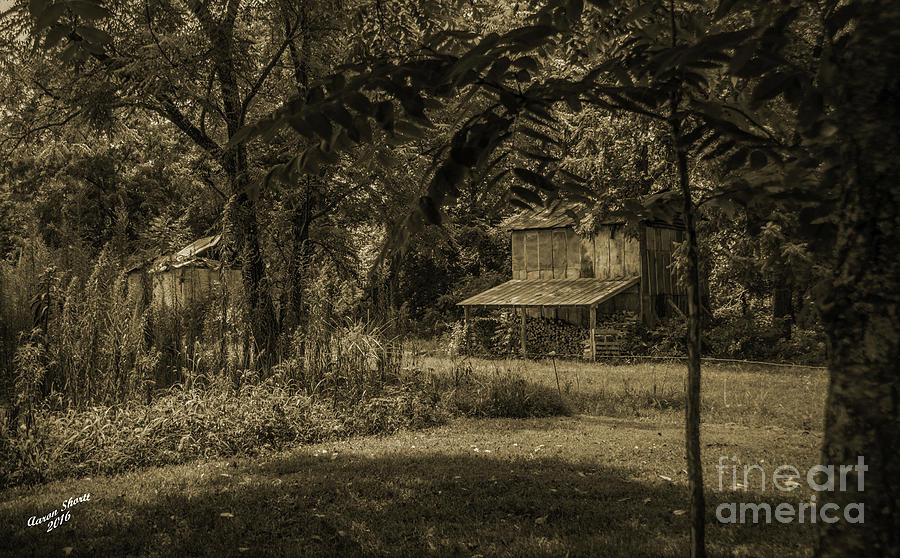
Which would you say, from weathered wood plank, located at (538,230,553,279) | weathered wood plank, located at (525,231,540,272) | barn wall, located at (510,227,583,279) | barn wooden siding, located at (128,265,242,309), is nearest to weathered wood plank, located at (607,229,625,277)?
barn wall, located at (510,227,583,279)

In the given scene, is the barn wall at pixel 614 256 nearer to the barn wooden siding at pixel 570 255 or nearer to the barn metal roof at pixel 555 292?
the barn wooden siding at pixel 570 255

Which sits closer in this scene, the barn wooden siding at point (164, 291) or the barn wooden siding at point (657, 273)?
the barn wooden siding at point (164, 291)

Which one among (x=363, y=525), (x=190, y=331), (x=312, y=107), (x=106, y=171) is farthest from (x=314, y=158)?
(x=106, y=171)

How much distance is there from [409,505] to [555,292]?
19463 mm

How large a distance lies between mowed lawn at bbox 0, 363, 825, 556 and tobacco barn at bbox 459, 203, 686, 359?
15086mm

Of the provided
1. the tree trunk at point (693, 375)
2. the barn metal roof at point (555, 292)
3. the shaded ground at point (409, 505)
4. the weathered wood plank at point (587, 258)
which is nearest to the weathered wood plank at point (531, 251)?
the barn metal roof at point (555, 292)

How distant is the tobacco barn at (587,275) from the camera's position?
24.4 m

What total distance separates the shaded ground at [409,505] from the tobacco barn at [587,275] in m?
15.8

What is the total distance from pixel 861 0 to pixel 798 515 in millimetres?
4447

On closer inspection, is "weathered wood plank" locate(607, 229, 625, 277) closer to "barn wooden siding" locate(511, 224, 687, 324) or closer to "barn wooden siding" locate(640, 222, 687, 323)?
"barn wooden siding" locate(511, 224, 687, 324)

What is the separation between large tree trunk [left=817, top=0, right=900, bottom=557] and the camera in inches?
83.0

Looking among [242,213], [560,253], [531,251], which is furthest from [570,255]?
Result: [242,213]
